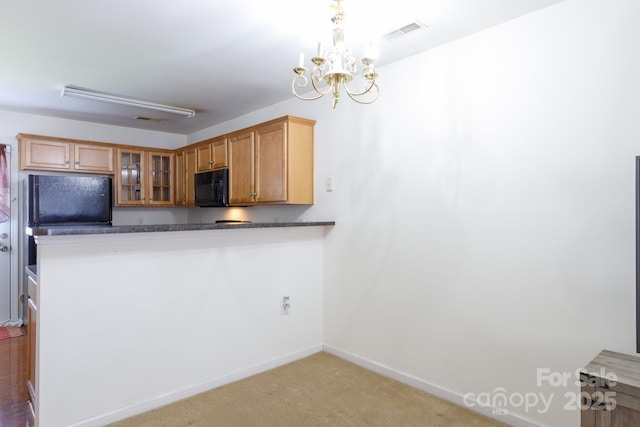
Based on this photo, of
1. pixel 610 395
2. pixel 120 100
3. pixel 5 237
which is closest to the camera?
pixel 610 395

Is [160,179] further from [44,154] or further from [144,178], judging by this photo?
[44,154]

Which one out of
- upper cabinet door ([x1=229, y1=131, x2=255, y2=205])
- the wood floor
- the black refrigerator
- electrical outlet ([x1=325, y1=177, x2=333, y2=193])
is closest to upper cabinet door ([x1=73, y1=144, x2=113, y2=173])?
the black refrigerator

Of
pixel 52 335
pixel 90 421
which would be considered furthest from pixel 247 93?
pixel 90 421

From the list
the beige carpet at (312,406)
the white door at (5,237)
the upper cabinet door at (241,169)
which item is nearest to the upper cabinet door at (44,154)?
the white door at (5,237)

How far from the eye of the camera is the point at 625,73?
1.85 meters

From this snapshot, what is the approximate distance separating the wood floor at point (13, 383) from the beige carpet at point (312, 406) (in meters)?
0.68

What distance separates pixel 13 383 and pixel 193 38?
2.80 metres

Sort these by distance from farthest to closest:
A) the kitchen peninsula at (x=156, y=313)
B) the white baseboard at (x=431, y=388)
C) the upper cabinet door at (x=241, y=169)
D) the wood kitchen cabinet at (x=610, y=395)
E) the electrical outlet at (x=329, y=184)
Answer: the upper cabinet door at (x=241, y=169), the electrical outlet at (x=329, y=184), the white baseboard at (x=431, y=388), the kitchen peninsula at (x=156, y=313), the wood kitchen cabinet at (x=610, y=395)

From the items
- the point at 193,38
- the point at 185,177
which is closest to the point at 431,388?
the point at 193,38

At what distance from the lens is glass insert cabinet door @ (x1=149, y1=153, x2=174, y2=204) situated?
5070mm

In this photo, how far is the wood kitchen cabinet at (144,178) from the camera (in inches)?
191

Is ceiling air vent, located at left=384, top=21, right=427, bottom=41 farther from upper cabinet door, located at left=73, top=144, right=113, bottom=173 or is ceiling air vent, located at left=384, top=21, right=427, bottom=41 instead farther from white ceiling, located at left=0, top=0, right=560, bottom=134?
upper cabinet door, located at left=73, top=144, right=113, bottom=173

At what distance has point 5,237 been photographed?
4273mm

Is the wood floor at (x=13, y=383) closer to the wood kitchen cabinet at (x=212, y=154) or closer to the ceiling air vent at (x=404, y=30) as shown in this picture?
the wood kitchen cabinet at (x=212, y=154)
